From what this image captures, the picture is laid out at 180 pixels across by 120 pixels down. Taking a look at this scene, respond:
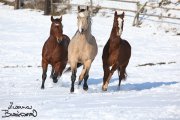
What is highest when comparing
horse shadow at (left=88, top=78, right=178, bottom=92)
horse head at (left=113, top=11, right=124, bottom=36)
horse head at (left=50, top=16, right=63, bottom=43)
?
horse head at (left=113, top=11, right=124, bottom=36)

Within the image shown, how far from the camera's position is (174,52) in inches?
838

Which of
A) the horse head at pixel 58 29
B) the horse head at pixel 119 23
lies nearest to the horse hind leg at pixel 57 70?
the horse head at pixel 58 29

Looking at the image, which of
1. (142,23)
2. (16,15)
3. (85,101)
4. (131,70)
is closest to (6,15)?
(16,15)

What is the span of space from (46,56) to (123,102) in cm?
376

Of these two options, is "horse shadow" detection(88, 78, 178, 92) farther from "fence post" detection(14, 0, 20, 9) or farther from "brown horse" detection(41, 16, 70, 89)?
"fence post" detection(14, 0, 20, 9)

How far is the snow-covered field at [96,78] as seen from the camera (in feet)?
26.8

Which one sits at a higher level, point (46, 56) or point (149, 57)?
point (46, 56)

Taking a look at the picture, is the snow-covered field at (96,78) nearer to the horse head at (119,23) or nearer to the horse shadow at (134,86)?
the horse shadow at (134,86)

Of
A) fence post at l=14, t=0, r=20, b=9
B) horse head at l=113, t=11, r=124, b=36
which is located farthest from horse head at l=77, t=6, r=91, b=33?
fence post at l=14, t=0, r=20, b=9

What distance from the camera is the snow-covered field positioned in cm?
818

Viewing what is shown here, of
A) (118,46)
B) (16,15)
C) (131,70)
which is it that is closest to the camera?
(118,46)

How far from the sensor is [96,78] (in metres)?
15.0

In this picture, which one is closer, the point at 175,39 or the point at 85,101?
the point at 85,101

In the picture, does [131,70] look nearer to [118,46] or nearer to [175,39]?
[118,46]
